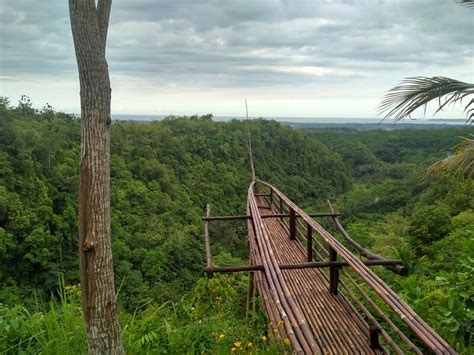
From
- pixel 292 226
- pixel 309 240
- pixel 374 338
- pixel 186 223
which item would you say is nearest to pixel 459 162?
pixel 374 338

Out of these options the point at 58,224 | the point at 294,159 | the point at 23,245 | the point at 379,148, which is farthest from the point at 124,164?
the point at 379,148

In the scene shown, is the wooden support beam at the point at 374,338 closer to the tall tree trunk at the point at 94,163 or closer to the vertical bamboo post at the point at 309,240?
the vertical bamboo post at the point at 309,240

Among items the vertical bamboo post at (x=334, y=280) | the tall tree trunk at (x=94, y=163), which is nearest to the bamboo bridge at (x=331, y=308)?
the vertical bamboo post at (x=334, y=280)

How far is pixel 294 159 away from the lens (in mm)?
46594

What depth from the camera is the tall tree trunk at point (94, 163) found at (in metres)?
1.92

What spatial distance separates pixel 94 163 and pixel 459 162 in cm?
191

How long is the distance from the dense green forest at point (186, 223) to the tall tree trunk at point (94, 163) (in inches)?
23.0

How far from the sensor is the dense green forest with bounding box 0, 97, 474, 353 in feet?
8.52

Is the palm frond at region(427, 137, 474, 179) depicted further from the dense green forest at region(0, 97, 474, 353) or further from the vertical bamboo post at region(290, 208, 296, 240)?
the vertical bamboo post at region(290, 208, 296, 240)

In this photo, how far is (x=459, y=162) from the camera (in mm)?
2266

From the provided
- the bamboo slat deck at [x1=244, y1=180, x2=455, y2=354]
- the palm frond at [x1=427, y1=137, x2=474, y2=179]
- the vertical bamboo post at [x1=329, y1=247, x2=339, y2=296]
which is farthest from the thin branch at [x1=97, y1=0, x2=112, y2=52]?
the vertical bamboo post at [x1=329, y1=247, x2=339, y2=296]

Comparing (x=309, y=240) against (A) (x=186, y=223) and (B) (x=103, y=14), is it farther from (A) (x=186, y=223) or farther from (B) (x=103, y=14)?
(A) (x=186, y=223)

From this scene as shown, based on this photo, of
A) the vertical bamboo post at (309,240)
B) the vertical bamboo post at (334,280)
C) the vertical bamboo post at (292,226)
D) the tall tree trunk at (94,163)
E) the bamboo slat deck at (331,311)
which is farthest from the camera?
the vertical bamboo post at (292,226)

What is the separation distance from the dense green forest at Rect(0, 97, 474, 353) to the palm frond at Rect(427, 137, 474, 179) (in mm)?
144
